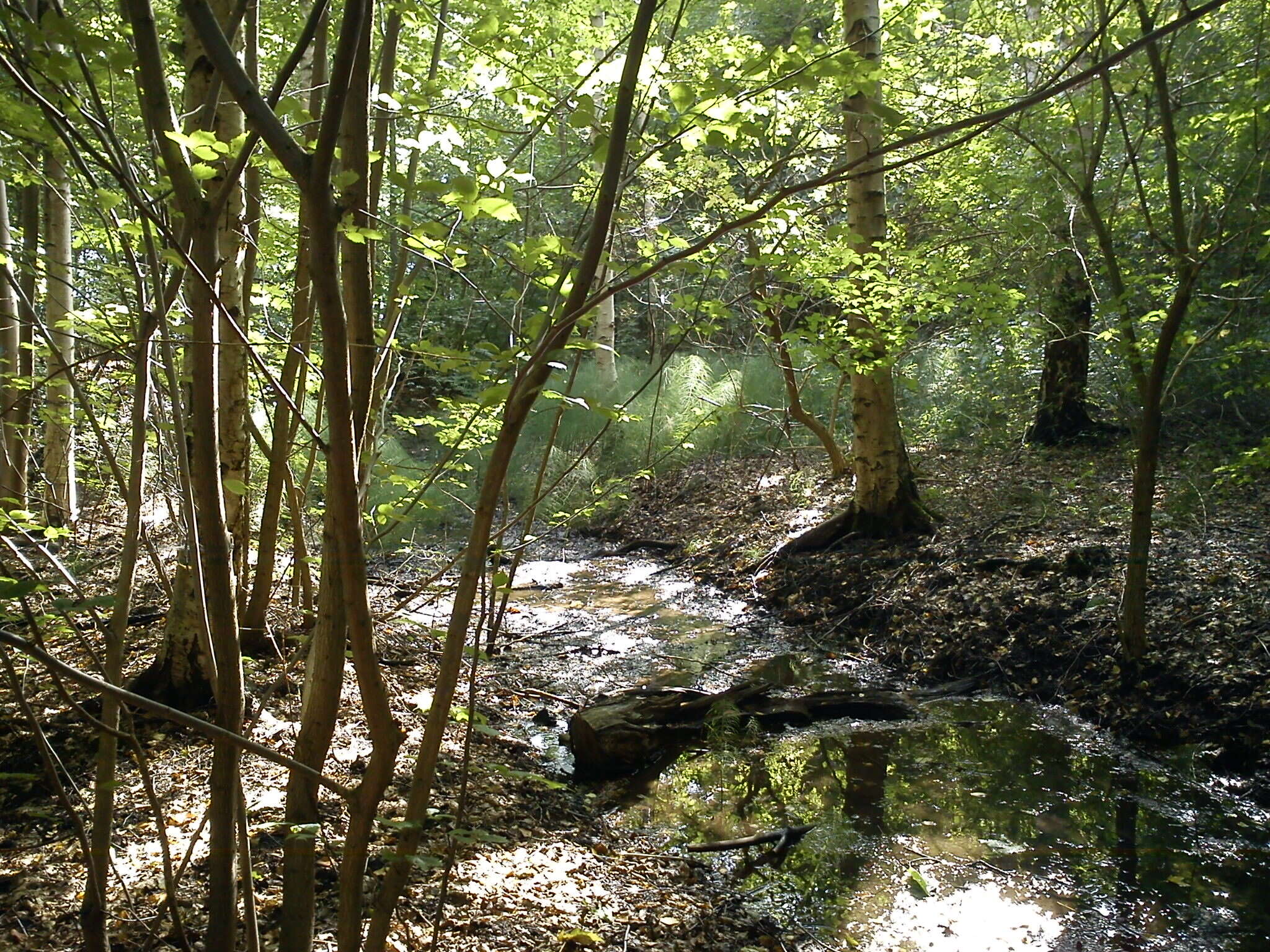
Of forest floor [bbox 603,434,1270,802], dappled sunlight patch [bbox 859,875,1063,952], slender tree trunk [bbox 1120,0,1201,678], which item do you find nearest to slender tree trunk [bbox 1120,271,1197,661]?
slender tree trunk [bbox 1120,0,1201,678]

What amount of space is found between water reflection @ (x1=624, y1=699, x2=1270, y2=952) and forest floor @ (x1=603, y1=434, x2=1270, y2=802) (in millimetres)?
393

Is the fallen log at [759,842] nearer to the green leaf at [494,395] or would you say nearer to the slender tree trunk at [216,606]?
the slender tree trunk at [216,606]

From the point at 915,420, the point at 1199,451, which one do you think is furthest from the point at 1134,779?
the point at 915,420

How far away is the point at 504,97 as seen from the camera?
8.30 ft

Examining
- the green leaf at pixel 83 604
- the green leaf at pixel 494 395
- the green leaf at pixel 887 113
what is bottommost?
the green leaf at pixel 83 604

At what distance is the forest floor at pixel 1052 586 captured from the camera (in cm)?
449

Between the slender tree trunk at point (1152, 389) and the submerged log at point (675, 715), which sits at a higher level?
the slender tree trunk at point (1152, 389)

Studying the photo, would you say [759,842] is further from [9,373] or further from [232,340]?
[9,373]

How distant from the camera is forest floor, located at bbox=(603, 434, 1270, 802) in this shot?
4.49m

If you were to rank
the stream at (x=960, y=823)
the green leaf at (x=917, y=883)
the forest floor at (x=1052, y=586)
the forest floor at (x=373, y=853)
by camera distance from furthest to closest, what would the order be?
the forest floor at (x=1052, y=586) < the green leaf at (x=917, y=883) < the stream at (x=960, y=823) < the forest floor at (x=373, y=853)

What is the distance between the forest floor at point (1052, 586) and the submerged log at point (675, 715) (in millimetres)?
762

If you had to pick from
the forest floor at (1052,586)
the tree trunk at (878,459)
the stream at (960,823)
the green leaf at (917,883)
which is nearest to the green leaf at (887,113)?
the stream at (960,823)

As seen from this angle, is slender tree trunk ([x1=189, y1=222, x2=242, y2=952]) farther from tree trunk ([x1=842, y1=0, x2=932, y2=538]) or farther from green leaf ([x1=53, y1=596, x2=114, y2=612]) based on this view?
tree trunk ([x1=842, y1=0, x2=932, y2=538])

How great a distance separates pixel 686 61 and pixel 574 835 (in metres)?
7.08
